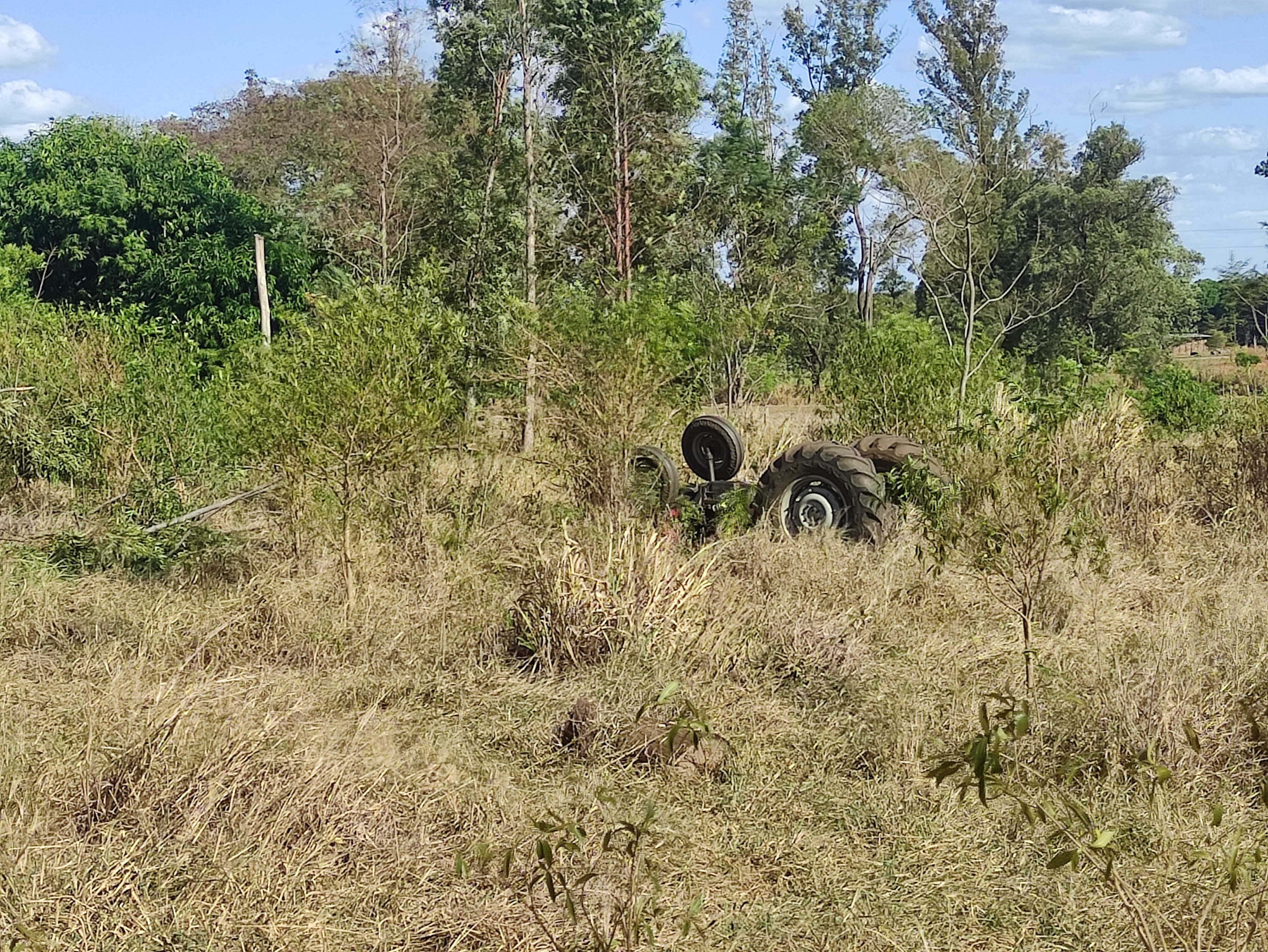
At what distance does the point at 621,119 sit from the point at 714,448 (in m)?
6.90

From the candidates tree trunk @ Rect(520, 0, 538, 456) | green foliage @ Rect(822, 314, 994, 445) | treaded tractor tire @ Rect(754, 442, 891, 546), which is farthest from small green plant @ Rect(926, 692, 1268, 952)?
tree trunk @ Rect(520, 0, 538, 456)

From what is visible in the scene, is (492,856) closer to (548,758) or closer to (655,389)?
(548,758)

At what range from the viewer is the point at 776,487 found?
9.20 m

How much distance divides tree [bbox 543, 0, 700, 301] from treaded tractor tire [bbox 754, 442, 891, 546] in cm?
710

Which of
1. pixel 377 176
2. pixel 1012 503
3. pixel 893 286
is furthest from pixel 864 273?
pixel 1012 503

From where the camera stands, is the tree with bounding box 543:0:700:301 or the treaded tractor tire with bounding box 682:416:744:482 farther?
the tree with bounding box 543:0:700:301

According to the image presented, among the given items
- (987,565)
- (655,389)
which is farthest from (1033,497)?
(655,389)

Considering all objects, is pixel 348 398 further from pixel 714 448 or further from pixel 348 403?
pixel 714 448

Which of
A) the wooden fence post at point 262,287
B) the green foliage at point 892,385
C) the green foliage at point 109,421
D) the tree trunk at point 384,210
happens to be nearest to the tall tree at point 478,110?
the tree trunk at point 384,210

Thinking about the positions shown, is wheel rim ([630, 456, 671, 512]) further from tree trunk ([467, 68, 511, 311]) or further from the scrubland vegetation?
tree trunk ([467, 68, 511, 311])

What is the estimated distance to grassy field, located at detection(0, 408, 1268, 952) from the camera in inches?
151

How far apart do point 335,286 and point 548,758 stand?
14.4 meters

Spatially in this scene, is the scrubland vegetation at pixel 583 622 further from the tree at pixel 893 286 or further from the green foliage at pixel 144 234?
the tree at pixel 893 286

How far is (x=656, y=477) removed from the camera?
9.19 m
